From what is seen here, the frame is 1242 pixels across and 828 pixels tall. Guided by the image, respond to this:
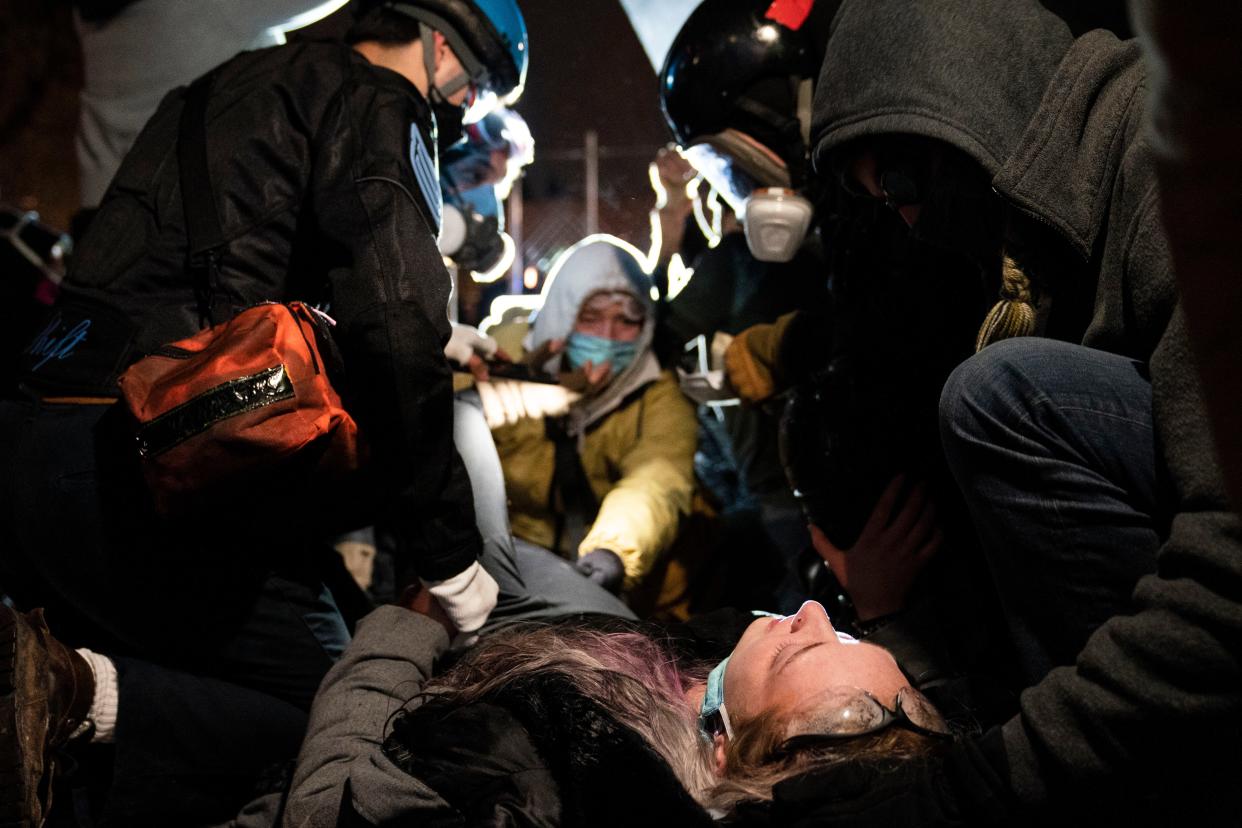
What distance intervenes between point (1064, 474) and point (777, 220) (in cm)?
148

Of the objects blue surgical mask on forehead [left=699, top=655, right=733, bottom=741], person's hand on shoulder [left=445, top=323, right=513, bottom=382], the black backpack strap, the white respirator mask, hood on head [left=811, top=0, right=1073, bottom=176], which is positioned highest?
hood on head [left=811, top=0, right=1073, bottom=176]

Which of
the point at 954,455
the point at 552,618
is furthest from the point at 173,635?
the point at 954,455

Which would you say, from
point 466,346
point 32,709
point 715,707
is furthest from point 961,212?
point 32,709

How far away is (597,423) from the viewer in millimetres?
3377

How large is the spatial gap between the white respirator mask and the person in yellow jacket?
74 cm

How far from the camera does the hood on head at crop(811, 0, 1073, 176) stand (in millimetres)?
1671

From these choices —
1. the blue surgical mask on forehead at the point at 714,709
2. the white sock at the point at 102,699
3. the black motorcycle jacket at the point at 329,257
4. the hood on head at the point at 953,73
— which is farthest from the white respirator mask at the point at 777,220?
the white sock at the point at 102,699

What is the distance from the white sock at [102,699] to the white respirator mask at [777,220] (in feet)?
5.99

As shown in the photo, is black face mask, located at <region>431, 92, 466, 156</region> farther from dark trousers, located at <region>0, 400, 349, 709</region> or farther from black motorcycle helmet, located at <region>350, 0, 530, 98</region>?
dark trousers, located at <region>0, 400, 349, 709</region>

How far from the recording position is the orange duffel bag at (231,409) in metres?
1.70

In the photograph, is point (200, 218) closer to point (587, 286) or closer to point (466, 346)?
point (466, 346)

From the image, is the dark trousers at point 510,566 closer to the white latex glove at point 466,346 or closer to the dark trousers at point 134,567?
the white latex glove at point 466,346

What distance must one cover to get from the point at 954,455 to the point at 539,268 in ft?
11.3

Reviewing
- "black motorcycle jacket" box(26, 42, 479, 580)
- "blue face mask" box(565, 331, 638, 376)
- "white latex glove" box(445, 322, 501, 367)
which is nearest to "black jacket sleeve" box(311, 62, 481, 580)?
"black motorcycle jacket" box(26, 42, 479, 580)
